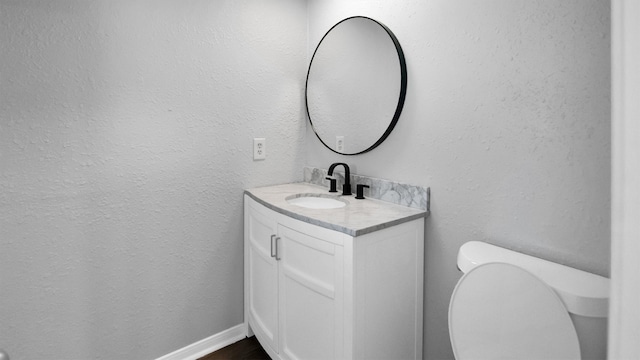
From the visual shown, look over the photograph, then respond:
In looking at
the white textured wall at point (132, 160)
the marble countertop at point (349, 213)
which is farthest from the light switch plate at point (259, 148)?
the marble countertop at point (349, 213)

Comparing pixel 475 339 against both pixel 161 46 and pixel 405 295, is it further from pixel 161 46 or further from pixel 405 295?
pixel 161 46

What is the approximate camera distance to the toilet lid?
38.0 inches

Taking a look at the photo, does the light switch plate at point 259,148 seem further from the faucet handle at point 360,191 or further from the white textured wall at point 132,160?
the faucet handle at point 360,191

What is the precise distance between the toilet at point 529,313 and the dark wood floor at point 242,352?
3.73 ft

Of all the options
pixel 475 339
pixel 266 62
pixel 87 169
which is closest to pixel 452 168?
pixel 475 339

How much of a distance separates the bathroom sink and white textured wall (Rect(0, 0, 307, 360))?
269 mm

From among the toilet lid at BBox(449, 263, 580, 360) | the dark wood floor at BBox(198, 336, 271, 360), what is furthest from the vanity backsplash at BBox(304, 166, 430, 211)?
the dark wood floor at BBox(198, 336, 271, 360)

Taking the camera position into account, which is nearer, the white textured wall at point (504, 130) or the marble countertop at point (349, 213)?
the white textured wall at point (504, 130)

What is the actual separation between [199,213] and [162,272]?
0.33 meters

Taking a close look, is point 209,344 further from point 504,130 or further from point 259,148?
point 504,130

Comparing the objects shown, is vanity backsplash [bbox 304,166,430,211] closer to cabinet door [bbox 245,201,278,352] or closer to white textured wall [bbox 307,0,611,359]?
white textured wall [bbox 307,0,611,359]

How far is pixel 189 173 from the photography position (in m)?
1.80

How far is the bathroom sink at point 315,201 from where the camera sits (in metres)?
1.87

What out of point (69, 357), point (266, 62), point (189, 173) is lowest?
point (69, 357)
